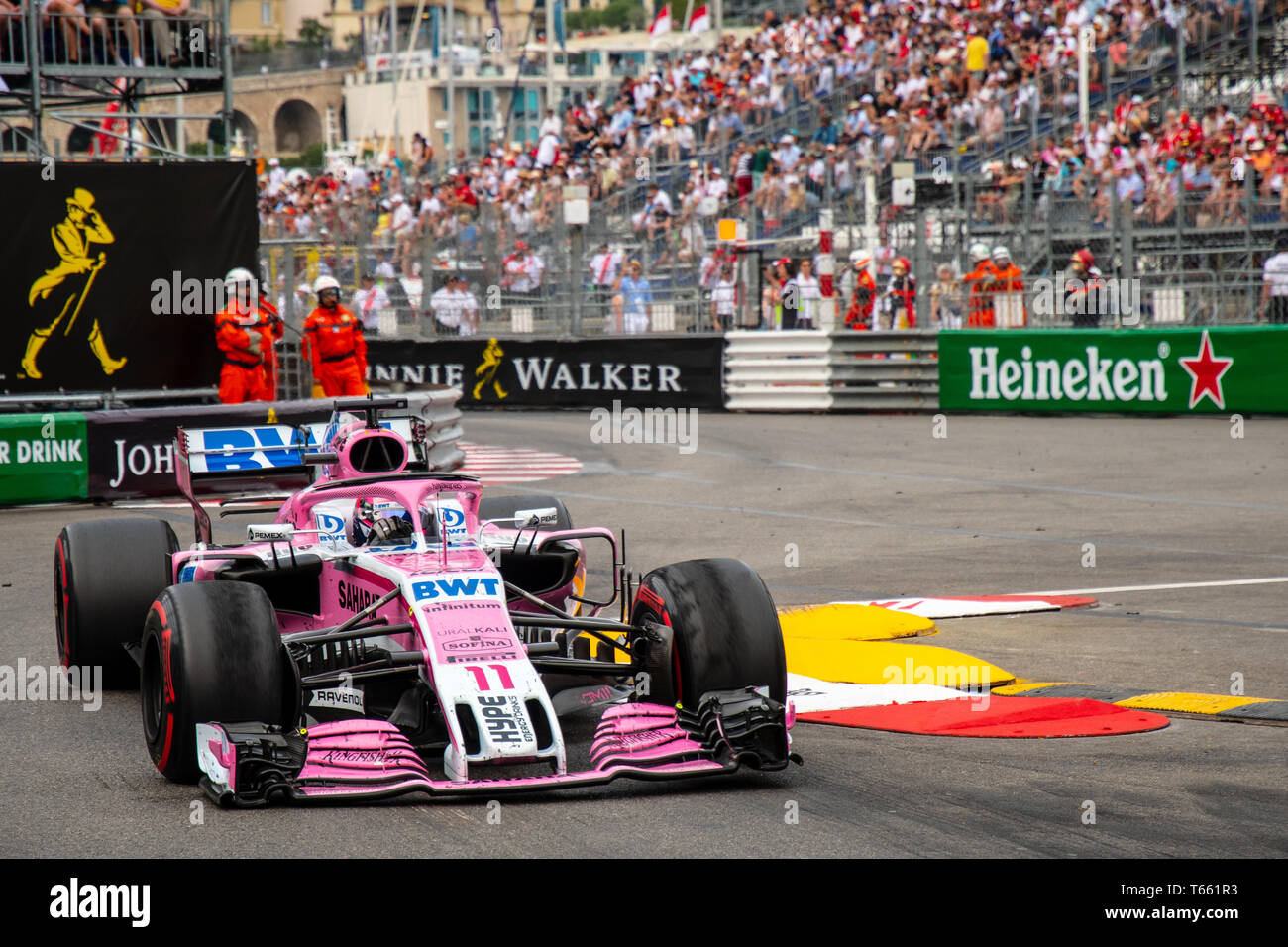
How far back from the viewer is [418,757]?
5.97 m

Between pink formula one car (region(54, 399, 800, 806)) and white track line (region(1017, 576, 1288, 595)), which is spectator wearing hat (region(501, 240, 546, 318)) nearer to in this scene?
white track line (region(1017, 576, 1288, 595))

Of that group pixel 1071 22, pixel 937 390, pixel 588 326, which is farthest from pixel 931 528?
pixel 1071 22

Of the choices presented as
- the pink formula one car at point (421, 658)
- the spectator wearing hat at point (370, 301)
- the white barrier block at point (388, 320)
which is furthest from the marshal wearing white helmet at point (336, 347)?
the pink formula one car at point (421, 658)

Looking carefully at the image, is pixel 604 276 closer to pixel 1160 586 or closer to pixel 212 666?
pixel 1160 586

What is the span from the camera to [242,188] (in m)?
17.4

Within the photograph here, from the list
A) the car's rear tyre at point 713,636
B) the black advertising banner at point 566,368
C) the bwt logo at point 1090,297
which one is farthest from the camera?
the black advertising banner at point 566,368

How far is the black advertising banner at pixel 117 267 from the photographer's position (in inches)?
656

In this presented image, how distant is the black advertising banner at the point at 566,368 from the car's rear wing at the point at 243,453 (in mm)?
14844

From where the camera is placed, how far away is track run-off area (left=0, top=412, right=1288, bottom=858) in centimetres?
542

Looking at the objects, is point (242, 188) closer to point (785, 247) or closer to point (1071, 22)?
point (785, 247)

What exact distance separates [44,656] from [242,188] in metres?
9.41

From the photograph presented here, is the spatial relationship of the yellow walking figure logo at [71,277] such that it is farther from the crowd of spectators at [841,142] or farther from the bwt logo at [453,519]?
the bwt logo at [453,519]
